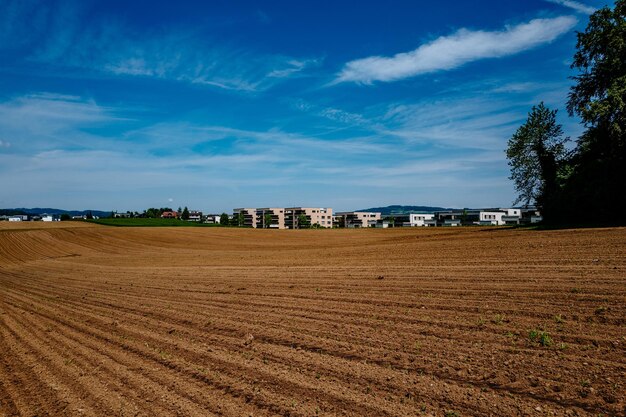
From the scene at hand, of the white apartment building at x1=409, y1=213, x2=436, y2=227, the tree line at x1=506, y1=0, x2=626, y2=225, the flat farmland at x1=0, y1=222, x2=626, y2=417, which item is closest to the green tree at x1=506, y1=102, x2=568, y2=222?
the tree line at x1=506, y1=0, x2=626, y2=225

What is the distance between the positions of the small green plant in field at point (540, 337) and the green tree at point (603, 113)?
84.4 ft

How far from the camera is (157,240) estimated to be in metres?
56.1

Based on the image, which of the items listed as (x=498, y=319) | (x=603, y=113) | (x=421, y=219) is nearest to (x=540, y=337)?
(x=498, y=319)

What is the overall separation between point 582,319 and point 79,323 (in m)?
14.4

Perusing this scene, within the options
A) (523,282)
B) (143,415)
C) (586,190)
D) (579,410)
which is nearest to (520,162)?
(586,190)

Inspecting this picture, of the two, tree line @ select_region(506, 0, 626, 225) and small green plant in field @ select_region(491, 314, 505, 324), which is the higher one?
tree line @ select_region(506, 0, 626, 225)

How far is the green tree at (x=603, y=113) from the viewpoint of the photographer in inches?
1065

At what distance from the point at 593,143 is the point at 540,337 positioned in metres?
34.4

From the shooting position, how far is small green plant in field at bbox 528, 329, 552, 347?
7.67 metres

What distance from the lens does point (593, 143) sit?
33.9 meters

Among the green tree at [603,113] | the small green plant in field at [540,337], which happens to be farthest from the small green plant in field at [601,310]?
the green tree at [603,113]

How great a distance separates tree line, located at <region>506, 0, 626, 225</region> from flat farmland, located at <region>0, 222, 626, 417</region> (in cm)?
1580

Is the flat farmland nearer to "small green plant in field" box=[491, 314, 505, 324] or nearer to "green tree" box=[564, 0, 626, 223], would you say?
"small green plant in field" box=[491, 314, 505, 324]

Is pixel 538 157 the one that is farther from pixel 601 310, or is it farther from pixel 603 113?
pixel 601 310
